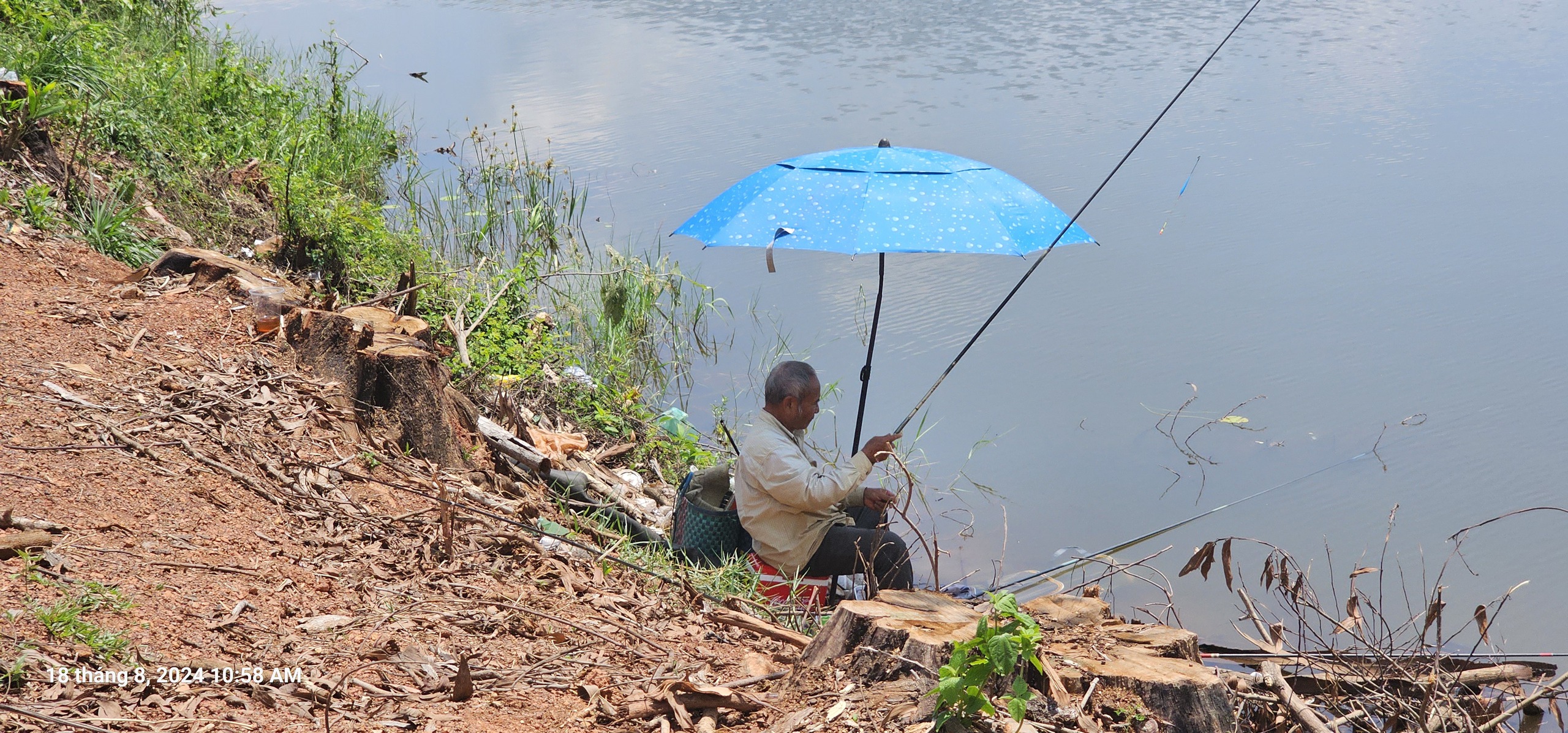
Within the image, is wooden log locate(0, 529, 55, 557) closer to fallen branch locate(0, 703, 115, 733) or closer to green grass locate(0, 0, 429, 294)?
fallen branch locate(0, 703, 115, 733)

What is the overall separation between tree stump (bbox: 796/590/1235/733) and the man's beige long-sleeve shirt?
2.39 ft

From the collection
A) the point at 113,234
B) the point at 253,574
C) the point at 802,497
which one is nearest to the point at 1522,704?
the point at 802,497

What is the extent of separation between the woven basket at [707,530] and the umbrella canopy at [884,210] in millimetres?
980

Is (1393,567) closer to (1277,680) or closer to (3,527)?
(1277,680)

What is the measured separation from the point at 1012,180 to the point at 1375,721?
79.3 inches

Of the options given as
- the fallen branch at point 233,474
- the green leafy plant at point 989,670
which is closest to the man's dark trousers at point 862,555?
the green leafy plant at point 989,670

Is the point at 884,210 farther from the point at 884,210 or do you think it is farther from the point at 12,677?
the point at 12,677

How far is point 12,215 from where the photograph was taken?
4.72 m

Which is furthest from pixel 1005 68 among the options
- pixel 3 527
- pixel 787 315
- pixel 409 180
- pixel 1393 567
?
pixel 3 527

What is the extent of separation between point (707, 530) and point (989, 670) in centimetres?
189

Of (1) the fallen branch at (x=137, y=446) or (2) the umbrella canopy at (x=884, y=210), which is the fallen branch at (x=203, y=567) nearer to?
(1) the fallen branch at (x=137, y=446)

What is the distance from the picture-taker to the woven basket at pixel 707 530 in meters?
3.96

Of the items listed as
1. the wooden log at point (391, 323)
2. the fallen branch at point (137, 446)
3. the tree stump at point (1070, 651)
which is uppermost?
the fallen branch at point (137, 446)

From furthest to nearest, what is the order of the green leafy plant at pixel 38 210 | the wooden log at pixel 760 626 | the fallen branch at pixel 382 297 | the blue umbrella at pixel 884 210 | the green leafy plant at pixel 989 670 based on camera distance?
the green leafy plant at pixel 38 210 → the fallen branch at pixel 382 297 → the blue umbrella at pixel 884 210 → the wooden log at pixel 760 626 → the green leafy plant at pixel 989 670
